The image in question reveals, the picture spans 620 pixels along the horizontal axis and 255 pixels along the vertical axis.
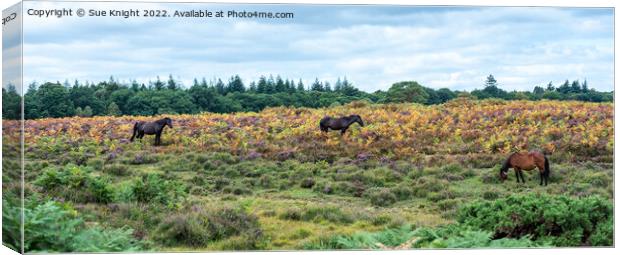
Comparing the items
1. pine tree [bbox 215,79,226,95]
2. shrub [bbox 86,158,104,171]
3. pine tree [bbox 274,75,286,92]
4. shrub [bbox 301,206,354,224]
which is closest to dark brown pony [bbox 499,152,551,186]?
shrub [bbox 301,206,354,224]

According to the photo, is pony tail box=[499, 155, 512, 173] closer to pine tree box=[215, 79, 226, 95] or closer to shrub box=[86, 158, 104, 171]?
pine tree box=[215, 79, 226, 95]

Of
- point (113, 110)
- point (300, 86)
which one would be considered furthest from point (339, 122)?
point (113, 110)

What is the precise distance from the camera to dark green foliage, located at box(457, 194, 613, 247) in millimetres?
16109

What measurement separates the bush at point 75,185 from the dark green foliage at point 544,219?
244 inches

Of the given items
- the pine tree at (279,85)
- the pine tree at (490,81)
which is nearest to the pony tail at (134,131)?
the pine tree at (279,85)

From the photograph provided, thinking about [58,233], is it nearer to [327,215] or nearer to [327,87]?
[327,215]


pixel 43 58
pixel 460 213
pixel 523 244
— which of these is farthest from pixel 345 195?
pixel 43 58

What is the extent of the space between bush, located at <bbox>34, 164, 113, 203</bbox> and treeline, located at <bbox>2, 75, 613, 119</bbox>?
1006 mm

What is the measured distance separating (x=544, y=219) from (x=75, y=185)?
25.7ft

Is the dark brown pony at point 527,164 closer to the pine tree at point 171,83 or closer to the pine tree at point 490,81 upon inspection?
the pine tree at point 490,81

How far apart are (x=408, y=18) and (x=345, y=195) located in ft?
10.9

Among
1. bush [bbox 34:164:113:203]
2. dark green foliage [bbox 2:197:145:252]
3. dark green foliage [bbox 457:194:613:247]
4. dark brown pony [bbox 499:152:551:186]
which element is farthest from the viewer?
dark brown pony [bbox 499:152:551:186]

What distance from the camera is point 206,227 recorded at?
52.8ft

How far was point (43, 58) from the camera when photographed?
15.8 metres
